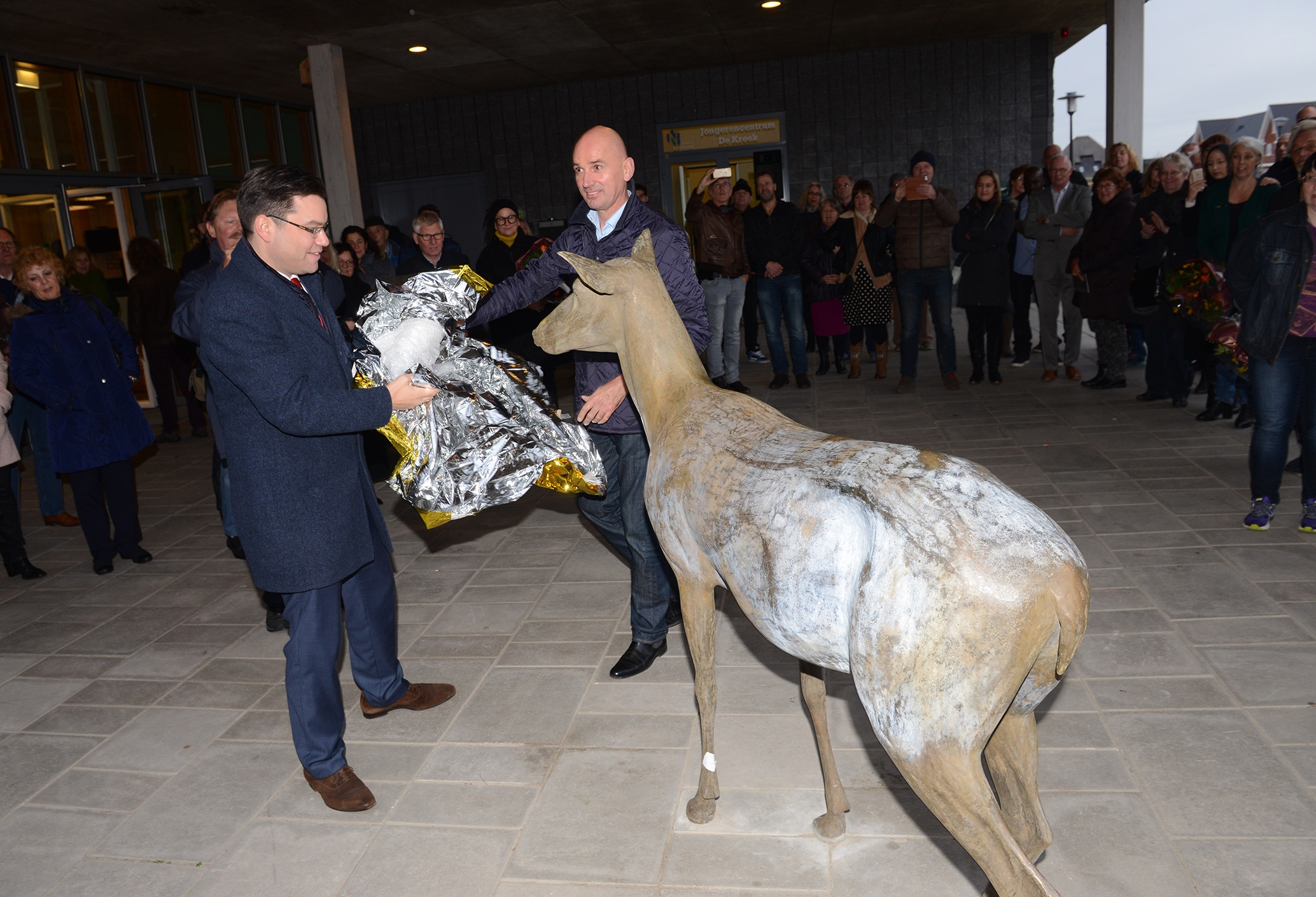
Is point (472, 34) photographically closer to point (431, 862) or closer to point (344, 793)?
point (344, 793)

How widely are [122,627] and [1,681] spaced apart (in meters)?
0.63

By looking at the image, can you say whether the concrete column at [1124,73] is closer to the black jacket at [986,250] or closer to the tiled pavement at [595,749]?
the black jacket at [986,250]

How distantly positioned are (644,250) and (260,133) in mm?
14240

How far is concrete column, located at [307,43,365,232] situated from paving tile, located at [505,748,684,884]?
988 centimetres

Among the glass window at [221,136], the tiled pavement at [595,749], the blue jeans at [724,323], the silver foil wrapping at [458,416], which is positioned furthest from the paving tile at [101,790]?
the glass window at [221,136]

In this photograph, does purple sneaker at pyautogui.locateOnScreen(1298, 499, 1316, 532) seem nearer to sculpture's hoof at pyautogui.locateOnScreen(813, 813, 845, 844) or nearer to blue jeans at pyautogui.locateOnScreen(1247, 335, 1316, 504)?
blue jeans at pyautogui.locateOnScreen(1247, 335, 1316, 504)

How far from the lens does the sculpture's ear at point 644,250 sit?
9.42ft

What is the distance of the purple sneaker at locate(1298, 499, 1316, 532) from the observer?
15.6ft

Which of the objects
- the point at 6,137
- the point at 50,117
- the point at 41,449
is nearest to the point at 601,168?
the point at 41,449

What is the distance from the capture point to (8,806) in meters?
3.27

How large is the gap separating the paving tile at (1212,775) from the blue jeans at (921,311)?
6.01 meters

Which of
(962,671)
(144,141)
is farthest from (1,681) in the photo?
(144,141)

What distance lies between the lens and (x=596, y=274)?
2.70 m

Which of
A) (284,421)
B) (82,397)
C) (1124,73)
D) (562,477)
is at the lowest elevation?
(562,477)
